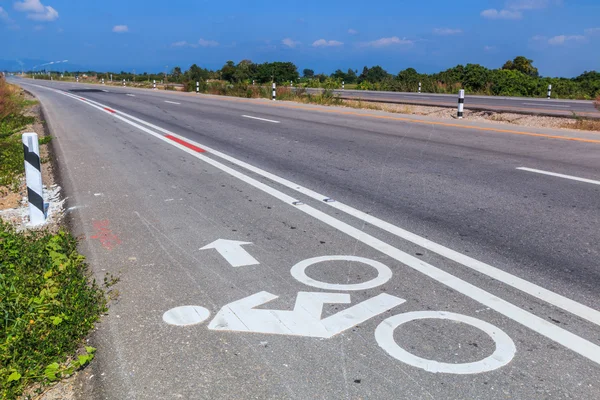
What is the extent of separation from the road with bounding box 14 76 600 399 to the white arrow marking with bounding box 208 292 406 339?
0.01 m

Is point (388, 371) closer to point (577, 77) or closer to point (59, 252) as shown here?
point (59, 252)

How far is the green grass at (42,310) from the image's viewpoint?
2.65 meters

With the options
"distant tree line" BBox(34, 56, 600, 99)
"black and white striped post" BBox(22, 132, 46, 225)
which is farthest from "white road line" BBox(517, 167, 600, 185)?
"distant tree line" BBox(34, 56, 600, 99)

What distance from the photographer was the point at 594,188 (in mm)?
6348

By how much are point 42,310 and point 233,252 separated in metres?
1.56

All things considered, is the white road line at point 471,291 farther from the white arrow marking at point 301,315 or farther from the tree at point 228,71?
the tree at point 228,71

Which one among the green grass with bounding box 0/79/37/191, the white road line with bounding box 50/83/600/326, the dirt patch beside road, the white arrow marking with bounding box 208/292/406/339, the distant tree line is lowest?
the white arrow marking with bounding box 208/292/406/339

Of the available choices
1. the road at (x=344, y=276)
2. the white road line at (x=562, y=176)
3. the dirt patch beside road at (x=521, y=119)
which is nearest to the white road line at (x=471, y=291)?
the road at (x=344, y=276)

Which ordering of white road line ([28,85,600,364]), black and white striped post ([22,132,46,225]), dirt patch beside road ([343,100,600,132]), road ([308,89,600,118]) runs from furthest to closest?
road ([308,89,600,118]) → dirt patch beside road ([343,100,600,132]) → black and white striped post ([22,132,46,225]) → white road line ([28,85,600,364])

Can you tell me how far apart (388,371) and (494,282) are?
140cm

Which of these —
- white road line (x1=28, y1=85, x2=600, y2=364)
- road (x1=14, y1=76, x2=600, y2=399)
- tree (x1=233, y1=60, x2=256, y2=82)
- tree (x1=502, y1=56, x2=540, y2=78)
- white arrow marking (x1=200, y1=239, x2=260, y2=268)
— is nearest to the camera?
road (x1=14, y1=76, x2=600, y2=399)

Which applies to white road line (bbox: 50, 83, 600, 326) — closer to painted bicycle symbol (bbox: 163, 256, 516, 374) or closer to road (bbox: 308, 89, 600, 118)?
painted bicycle symbol (bbox: 163, 256, 516, 374)

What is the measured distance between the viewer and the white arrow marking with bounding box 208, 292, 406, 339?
305cm

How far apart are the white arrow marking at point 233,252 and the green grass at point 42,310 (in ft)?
3.35
